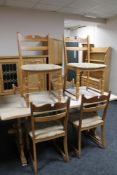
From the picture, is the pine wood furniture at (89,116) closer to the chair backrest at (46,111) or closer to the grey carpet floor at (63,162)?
the grey carpet floor at (63,162)

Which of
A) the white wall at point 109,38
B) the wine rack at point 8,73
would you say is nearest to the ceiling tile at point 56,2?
the wine rack at point 8,73

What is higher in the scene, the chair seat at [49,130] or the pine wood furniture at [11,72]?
the pine wood furniture at [11,72]

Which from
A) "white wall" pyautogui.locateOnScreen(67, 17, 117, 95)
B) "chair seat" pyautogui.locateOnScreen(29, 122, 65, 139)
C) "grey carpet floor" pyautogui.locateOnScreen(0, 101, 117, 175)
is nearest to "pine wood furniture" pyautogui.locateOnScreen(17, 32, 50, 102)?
"chair seat" pyautogui.locateOnScreen(29, 122, 65, 139)

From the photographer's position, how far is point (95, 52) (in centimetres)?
477

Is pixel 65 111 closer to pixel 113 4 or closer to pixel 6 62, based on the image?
pixel 6 62

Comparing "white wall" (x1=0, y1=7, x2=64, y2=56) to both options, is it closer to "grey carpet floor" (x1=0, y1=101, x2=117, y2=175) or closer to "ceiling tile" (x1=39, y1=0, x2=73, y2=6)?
"ceiling tile" (x1=39, y1=0, x2=73, y2=6)

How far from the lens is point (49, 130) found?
6.45 ft

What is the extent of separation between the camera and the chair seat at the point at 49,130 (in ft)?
6.22

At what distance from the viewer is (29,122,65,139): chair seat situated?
189cm

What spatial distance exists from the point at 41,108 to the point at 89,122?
805 millimetres

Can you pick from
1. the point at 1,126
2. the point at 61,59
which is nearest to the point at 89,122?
the point at 1,126

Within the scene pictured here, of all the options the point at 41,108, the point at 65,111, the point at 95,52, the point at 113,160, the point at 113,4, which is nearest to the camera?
the point at 41,108

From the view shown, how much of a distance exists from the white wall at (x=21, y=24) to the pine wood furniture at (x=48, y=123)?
2.39m

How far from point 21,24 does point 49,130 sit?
9.08 ft
